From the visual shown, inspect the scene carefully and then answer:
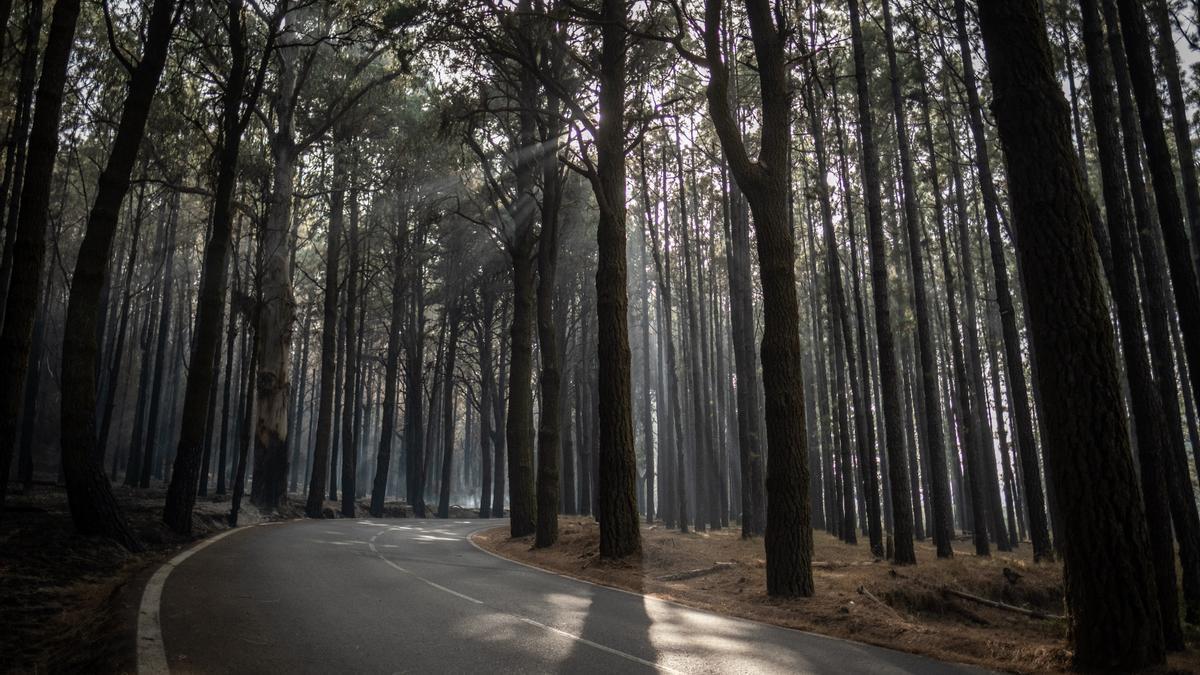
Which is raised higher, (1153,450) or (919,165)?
(919,165)

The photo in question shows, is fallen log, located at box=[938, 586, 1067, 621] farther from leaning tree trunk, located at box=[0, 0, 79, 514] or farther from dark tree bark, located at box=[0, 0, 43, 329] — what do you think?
dark tree bark, located at box=[0, 0, 43, 329]

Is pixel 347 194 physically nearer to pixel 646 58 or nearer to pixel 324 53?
pixel 324 53

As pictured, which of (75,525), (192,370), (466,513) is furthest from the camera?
(466,513)

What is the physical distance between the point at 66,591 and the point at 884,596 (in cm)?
1017

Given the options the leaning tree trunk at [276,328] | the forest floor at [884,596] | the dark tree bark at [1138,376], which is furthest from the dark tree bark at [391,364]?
the dark tree bark at [1138,376]

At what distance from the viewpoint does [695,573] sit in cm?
1166

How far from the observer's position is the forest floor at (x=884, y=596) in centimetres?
649

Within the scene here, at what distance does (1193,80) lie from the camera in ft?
59.1

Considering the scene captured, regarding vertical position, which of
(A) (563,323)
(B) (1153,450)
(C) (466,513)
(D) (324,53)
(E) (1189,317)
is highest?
(D) (324,53)

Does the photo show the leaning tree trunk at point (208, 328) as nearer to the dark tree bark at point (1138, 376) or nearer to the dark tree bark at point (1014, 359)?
the dark tree bark at point (1138, 376)

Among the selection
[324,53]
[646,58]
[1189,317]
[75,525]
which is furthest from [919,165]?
[75,525]

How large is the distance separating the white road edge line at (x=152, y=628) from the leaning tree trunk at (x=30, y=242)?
3566mm

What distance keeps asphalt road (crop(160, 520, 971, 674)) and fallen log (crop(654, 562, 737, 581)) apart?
195 centimetres

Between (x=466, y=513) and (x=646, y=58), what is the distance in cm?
3157
